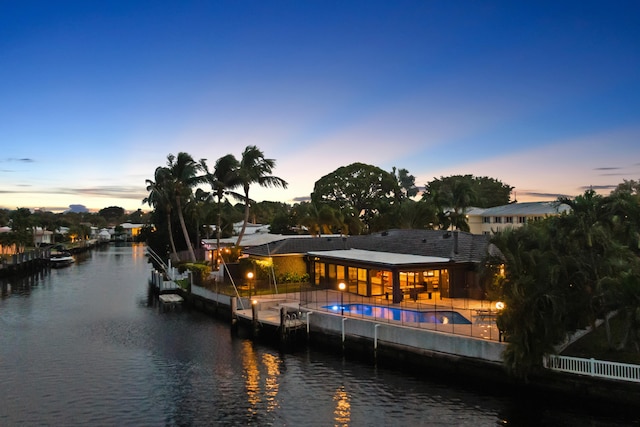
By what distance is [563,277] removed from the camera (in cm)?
2091

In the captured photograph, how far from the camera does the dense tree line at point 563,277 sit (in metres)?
20.3

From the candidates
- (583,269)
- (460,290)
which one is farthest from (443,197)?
(583,269)

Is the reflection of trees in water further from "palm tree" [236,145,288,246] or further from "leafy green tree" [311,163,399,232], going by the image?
"leafy green tree" [311,163,399,232]

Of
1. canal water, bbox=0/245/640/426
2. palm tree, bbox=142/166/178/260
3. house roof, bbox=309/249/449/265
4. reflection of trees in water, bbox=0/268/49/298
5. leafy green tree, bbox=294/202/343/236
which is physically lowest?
canal water, bbox=0/245/640/426

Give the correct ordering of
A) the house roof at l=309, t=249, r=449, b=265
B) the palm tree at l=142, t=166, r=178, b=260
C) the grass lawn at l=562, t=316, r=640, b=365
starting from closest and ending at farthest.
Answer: the grass lawn at l=562, t=316, r=640, b=365
the house roof at l=309, t=249, r=449, b=265
the palm tree at l=142, t=166, r=178, b=260

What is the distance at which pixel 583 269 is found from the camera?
2094 centimetres

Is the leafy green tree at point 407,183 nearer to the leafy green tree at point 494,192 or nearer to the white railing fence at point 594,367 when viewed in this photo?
the leafy green tree at point 494,192

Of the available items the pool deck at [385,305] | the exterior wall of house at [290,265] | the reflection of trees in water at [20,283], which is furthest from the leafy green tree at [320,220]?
the reflection of trees in water at [20,283]

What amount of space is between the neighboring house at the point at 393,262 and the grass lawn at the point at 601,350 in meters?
7.53

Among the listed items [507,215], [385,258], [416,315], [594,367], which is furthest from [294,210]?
[594,367]

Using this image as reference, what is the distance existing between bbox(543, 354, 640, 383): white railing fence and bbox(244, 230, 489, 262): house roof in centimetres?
1308

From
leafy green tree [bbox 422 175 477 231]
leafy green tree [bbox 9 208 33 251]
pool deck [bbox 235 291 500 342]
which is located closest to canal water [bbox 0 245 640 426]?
pool deck [bbox 235 291 500 342]

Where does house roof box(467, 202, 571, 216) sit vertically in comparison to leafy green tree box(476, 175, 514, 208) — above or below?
below

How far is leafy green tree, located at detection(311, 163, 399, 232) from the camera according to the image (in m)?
89.4
